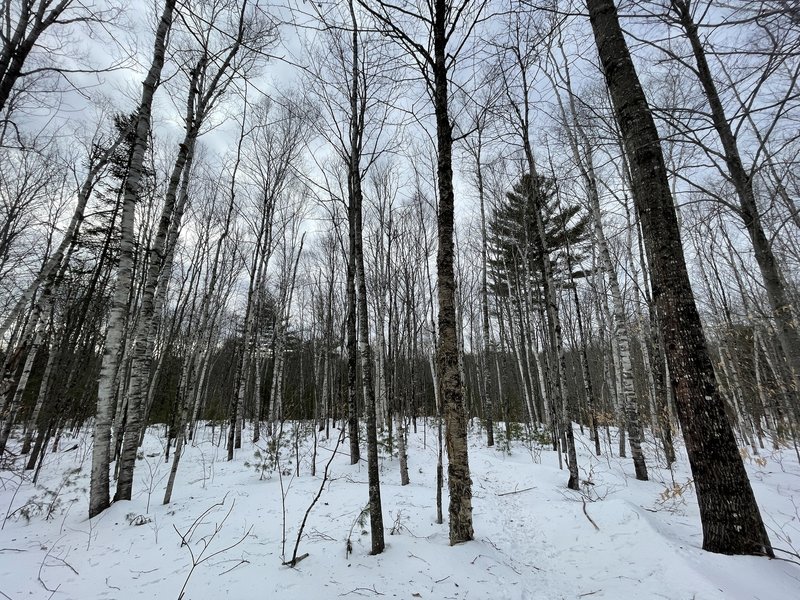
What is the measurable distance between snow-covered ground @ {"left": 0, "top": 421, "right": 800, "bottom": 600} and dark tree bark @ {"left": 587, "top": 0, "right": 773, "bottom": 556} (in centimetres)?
29

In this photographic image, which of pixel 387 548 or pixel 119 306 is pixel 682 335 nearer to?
pixel 387 548

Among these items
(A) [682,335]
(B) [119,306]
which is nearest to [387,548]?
(A) [682,335]

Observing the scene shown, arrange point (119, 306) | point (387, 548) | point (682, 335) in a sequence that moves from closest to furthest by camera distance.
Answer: point (682, 335) → point (387, 548) → point (119, 306)

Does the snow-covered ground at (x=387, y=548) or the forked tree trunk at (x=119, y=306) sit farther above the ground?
the forked tree trunk at (x=119, y=306)

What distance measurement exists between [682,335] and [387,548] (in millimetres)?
3791

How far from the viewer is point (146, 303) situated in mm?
5855

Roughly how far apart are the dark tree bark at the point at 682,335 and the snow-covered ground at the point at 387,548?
0.29 metres

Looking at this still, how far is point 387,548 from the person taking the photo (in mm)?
3615

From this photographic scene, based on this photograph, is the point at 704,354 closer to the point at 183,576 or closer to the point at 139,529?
→ the point at 183,576

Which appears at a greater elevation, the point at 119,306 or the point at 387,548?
the point at 119,306

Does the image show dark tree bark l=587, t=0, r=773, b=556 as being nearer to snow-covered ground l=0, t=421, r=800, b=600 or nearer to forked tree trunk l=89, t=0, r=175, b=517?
snow-covered ground l=0, t=421, r=800, b=600

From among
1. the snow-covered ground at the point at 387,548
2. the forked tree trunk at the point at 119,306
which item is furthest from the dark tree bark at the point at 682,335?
the forked tree trunk at the point at 119,306

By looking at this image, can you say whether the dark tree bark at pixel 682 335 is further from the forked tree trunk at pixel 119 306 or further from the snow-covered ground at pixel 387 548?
the forked tree trunk at pixel 119 306

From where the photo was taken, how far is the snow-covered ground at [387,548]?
2.77m
